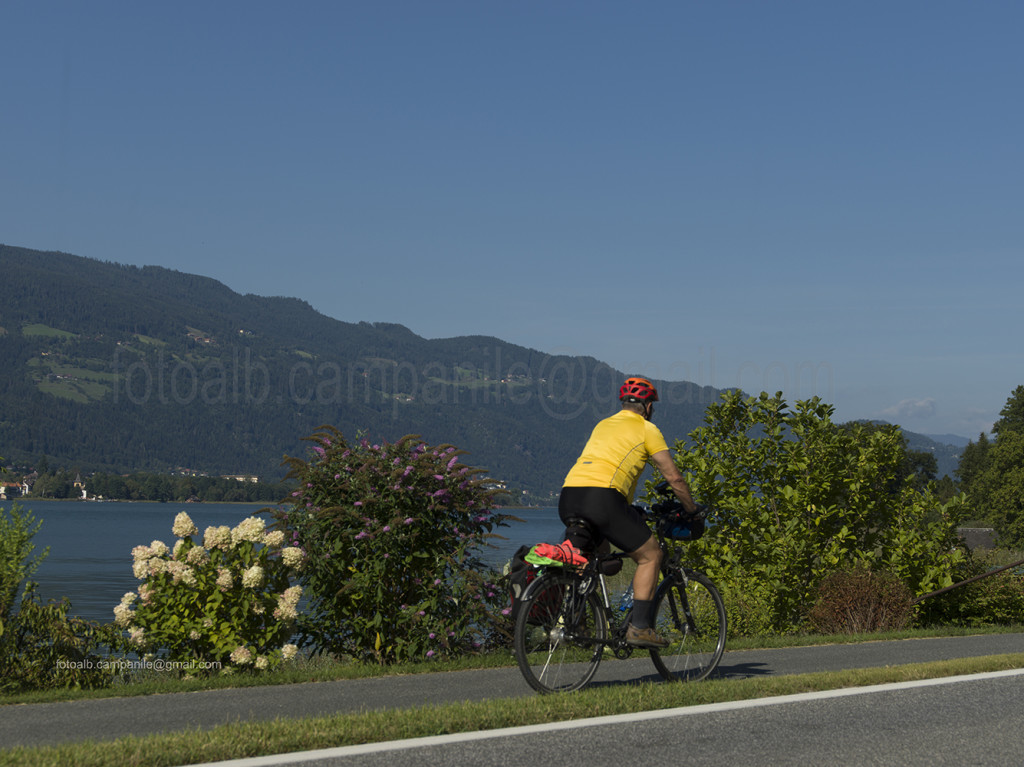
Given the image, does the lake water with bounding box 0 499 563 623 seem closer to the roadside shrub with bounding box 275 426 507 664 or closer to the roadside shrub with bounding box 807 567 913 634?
the roadside shrub with bounding box 275 426 507 664

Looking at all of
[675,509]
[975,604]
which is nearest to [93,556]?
[975,604]

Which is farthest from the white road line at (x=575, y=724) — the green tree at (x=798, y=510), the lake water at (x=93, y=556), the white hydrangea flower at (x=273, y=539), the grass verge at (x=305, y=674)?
the green tree at (x=798, y=510)

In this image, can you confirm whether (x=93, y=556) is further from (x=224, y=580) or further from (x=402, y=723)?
(x=402, y=723)

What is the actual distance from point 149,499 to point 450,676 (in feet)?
642

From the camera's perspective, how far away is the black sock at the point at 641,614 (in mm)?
7172

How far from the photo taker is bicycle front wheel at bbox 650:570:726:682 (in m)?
7.65

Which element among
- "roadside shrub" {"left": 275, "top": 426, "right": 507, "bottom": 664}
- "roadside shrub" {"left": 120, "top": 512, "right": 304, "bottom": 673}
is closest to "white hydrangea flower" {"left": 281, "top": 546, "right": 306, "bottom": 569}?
"roadside shrub" {"left": 120, "top": 512, "right": 304, "bottom": 673}

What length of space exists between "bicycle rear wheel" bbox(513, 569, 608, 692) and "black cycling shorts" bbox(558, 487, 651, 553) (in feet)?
1.32

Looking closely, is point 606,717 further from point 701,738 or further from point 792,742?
point 792,742

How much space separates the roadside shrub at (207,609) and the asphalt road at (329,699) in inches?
44.0

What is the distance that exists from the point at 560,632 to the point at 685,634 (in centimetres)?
134

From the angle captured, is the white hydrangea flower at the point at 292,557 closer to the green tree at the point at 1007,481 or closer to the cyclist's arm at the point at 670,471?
the cyclist's arm at the point at 670,471

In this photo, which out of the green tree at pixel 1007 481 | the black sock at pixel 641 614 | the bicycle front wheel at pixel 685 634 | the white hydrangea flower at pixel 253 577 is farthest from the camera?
the green tree at pixel 1007 481

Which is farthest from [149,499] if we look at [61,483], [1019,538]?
[1019,538]
